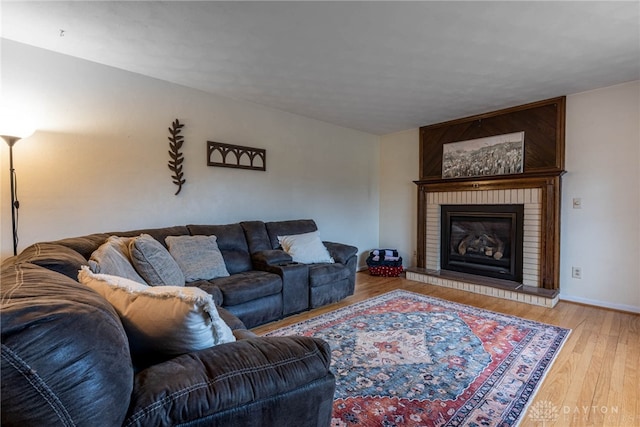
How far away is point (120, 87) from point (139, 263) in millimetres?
1820

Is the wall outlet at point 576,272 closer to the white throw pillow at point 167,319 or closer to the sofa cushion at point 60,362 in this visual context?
the white throw pillow at point 167,319

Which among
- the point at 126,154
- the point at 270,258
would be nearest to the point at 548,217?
the point at 270,258

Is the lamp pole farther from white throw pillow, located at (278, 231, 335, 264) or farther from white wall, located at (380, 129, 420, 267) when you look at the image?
white wall, located at (380, 129, 420, 267)

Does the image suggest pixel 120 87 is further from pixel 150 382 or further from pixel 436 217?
pixel 436 217

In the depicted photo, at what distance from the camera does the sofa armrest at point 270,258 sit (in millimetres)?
3102

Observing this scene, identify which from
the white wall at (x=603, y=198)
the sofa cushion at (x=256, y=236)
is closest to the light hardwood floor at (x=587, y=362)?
the white wall at (x=603, y=198)

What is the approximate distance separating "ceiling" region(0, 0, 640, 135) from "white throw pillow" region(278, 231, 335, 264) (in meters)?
1.65

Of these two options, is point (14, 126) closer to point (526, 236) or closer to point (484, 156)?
point (484, 156)

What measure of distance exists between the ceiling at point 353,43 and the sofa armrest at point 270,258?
5.77ft

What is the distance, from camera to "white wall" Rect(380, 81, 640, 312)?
124 inches

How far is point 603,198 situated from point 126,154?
16.2 ft

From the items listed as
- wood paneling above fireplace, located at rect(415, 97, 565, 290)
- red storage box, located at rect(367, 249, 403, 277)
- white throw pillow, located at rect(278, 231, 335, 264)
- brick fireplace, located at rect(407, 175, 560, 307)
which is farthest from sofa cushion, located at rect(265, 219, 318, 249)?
wood paneling above fireplace, located at rect(415, 97, 565, 290)

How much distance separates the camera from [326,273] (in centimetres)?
329

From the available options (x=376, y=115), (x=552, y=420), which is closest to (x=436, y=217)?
(x=376, y=115)
